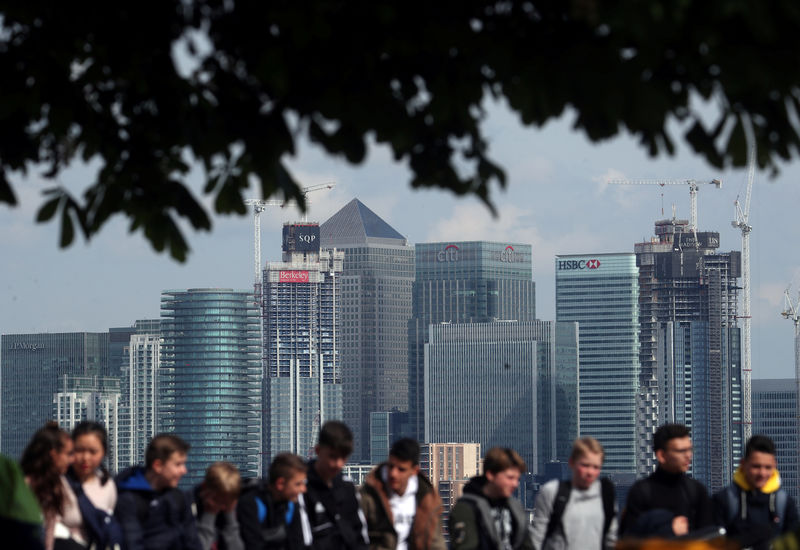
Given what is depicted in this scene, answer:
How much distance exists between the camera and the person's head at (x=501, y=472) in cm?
1274

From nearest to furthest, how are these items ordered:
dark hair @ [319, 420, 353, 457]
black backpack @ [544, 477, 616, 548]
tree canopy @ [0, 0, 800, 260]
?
tree canopy @ [0, 0, 800, 260] < dark hair @ [319, 420, 353, 457] < black backpack @ [544, 477, 616, 548]

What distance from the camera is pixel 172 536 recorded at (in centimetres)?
1198

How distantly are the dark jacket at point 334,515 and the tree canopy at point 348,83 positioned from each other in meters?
3.58

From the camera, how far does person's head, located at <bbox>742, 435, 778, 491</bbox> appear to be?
1288 centimetres

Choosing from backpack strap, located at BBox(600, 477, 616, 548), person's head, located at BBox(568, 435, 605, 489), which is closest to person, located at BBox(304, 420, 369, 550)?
person's head, located at BBox(568, 435, 605, 489)

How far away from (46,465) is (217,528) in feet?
5.84

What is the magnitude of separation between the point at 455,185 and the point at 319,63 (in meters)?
1.07

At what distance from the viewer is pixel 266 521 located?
1237 cm

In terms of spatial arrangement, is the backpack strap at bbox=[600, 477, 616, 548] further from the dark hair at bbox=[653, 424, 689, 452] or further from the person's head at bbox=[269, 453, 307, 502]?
the person's head at bbox=[269, 453, 307, 502]

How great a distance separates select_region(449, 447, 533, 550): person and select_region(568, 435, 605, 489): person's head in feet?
1.48

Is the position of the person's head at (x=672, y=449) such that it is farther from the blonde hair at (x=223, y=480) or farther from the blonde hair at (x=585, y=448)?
the blonde hair at (x=223, y=480)

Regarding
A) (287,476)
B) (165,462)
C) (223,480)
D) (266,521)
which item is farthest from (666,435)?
(165,462)

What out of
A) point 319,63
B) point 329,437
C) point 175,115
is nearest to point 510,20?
point 319,63

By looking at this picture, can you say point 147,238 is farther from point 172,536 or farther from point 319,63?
point 172,536
